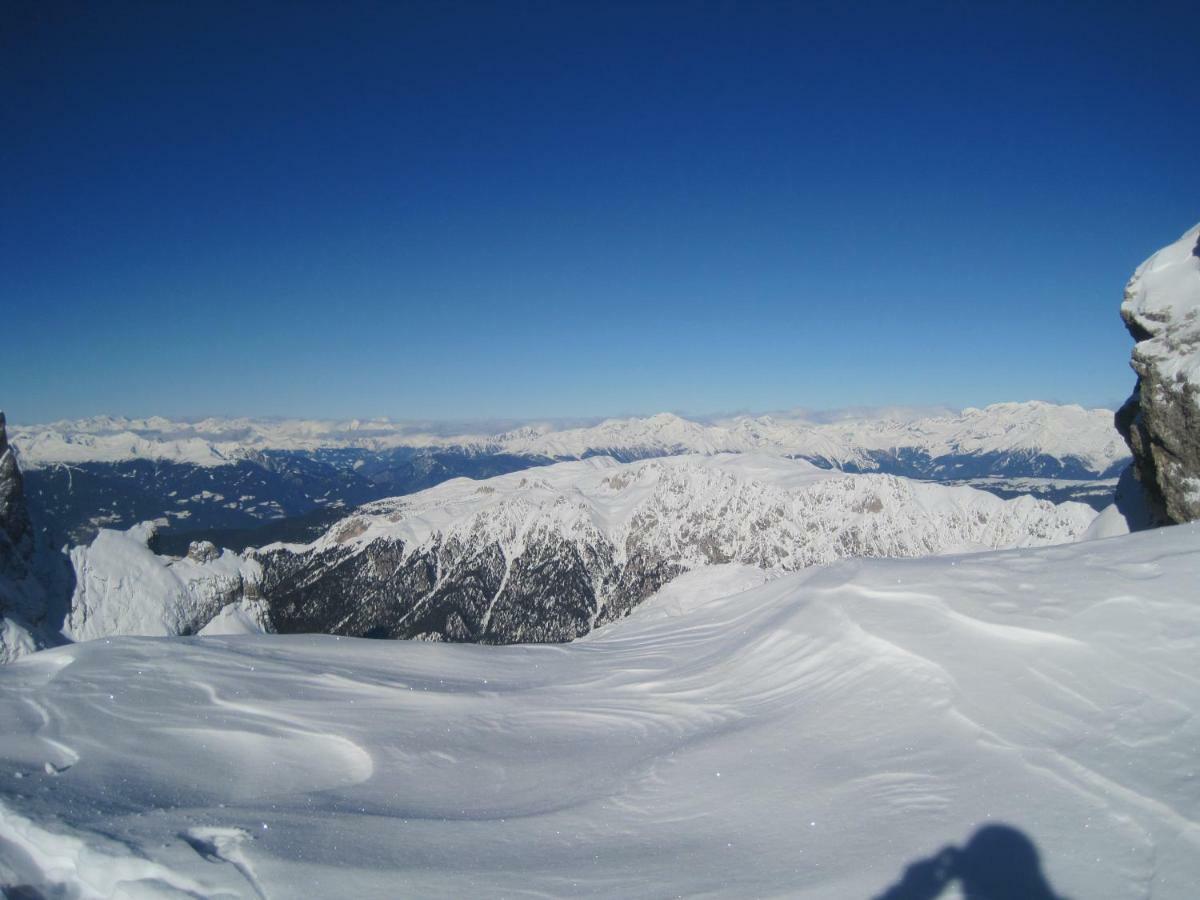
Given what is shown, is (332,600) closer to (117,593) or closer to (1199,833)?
(117,593)

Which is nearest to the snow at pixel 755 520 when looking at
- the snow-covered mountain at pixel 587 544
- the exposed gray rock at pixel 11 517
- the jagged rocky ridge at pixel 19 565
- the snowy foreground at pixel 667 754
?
the snow-covered mountain at pixel 587 544

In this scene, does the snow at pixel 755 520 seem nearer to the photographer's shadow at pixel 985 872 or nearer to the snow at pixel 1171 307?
the snow at pixel 1171 307

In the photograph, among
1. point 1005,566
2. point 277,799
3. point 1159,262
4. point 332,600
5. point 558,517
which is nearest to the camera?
point 277,799

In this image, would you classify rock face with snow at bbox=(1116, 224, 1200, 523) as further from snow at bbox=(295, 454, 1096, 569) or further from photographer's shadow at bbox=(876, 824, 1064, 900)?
snow at bbox=(295, 454, 1096, 569)

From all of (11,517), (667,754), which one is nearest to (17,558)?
(11,517)

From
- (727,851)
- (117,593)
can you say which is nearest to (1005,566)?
(727,851)
